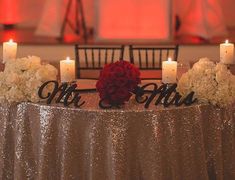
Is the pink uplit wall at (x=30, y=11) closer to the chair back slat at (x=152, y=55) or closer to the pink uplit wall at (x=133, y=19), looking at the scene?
the pink uplit wall at (x=133, y=19)

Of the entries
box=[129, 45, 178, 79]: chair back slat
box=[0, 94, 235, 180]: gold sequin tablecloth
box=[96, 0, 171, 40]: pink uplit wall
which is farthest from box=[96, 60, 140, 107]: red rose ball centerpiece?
box=[96, 0, 171, 40]: pink uplit wall

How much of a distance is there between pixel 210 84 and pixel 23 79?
73 cm

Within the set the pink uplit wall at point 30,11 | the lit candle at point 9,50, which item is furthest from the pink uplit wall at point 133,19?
the lit candle at point 9,50

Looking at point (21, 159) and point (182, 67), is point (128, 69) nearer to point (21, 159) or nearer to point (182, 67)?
point (21, 159)

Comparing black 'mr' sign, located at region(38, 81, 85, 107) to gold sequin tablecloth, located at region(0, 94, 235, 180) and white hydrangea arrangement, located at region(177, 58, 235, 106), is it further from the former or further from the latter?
white hydrangea arrangement, located at region(177, 58, 235, 106)

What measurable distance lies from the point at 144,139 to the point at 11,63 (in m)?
0.62

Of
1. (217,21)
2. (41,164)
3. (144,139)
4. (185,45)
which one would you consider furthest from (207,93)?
(217,21)

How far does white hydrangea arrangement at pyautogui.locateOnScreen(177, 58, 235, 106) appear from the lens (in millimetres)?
2197

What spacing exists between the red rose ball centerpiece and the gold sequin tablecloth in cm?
5

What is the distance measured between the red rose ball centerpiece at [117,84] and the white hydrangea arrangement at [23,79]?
0.24 m

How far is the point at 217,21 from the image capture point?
5.13 meters

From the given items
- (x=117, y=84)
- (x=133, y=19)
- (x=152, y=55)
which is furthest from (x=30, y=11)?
(x=117, y=84)

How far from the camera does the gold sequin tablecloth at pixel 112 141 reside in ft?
6.89

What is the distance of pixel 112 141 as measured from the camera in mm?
2094
